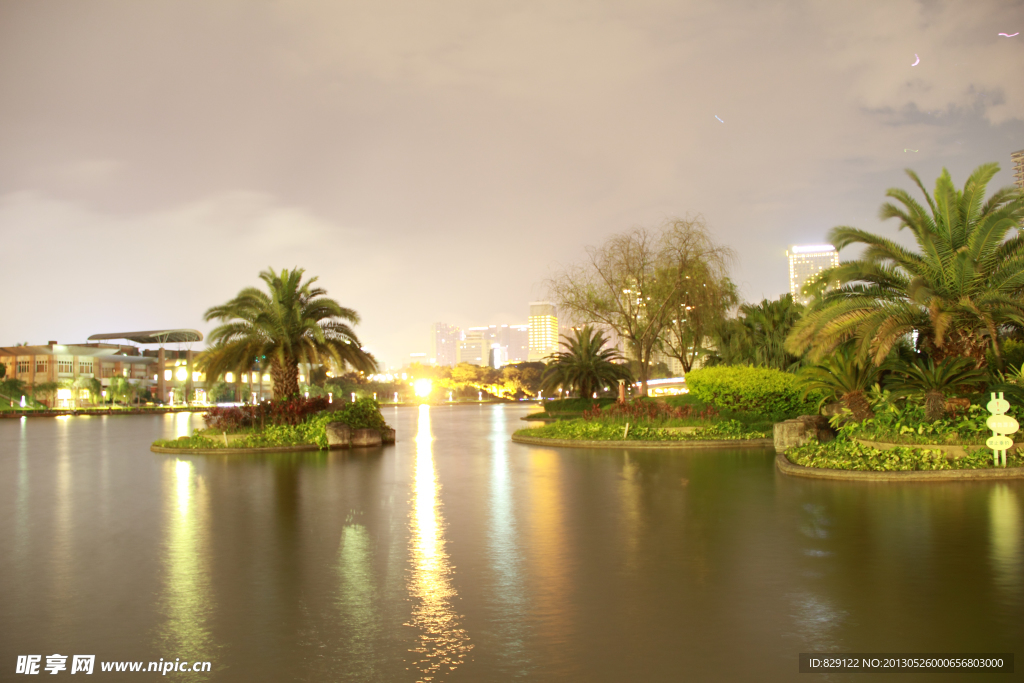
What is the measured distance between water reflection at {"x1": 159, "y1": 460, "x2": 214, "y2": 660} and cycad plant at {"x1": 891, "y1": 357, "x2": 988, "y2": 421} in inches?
517

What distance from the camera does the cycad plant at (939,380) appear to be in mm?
13977

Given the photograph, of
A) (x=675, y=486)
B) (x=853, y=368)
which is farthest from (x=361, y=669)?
(x=853, y=368)

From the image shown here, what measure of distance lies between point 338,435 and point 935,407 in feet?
48.6

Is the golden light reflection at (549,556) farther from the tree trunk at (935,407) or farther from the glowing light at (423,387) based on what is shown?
the glowing light at (423,387)

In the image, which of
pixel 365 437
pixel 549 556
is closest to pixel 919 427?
pixel 549 556

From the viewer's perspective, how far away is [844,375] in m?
17.9

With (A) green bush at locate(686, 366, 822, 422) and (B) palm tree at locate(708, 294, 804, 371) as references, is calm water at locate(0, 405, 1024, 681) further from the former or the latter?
(B) palm tree at locate(708, 294, 804, 371)

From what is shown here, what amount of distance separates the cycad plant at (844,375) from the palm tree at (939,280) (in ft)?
3.37

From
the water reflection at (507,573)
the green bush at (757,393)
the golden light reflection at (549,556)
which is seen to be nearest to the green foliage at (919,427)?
the golden light reflection at (549,556)

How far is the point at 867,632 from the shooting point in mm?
5203

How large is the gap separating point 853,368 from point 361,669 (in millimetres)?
16522

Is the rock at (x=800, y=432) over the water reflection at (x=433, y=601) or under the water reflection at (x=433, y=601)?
over

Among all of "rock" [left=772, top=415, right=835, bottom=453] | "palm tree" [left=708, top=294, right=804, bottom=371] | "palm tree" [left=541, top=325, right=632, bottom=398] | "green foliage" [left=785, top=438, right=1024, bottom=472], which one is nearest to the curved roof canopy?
"palm tree" [left=541, top=325, right=632, bottom=398]

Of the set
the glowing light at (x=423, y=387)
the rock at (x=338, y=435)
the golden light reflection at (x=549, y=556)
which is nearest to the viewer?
the golden light reflection at (x=549, y=556)
